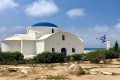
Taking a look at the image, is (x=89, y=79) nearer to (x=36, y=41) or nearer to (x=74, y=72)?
(x=74, y=72)

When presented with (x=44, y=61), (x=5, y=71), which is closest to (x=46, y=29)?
(x=44, y=61)

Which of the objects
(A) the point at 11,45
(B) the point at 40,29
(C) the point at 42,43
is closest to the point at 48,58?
(C) the point at 42,43

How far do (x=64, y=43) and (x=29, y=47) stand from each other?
569 centimetres

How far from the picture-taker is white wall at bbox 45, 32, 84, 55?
4637 centimetres

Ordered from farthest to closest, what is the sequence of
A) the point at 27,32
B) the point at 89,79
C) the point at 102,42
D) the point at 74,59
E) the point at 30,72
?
the point at 102,42 < the point at 27,32 < the point at 74,59 < the point at 30,72 < the point at 89,79

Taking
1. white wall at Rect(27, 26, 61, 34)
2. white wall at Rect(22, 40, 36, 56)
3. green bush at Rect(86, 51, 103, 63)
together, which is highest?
white wall at Rect(27, 26, 61, 34)

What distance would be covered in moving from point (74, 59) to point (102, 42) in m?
19.5

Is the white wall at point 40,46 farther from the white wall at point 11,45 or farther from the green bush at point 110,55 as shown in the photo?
the green bush at point 110,55

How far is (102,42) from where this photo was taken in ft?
194

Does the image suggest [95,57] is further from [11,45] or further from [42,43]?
[11,45]

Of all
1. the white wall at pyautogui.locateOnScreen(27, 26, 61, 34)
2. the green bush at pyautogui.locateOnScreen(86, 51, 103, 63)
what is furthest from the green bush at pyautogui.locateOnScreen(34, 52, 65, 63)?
the white wall at pyautogui.locateOnScreen(27, 26, 61, 34)

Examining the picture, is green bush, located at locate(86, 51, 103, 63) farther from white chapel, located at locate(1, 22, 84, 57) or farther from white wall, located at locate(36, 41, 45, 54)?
white wall, located at locate(36, 41, 45, 54)

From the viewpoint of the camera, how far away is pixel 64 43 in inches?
1879

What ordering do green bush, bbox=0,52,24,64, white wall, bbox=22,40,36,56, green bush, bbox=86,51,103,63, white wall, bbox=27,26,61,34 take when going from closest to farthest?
green bush, bbox=86,51,103,63 < green bush, bbox=0,52,24,64 < white wall, bbox=22,40,36,56 < white wall, bbox=27,26,61,34
